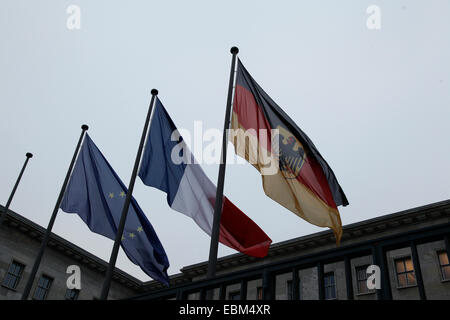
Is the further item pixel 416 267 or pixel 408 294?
pixel 408 294

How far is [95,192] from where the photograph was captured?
14727mm

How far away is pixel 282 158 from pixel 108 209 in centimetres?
639

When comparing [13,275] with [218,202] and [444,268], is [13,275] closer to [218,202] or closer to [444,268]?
[218,202]

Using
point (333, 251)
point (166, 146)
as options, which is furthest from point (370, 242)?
point (166, 146)

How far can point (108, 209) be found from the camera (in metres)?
14.4

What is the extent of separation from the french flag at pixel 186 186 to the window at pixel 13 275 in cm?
2509

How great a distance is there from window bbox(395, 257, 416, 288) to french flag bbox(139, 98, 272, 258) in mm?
20971

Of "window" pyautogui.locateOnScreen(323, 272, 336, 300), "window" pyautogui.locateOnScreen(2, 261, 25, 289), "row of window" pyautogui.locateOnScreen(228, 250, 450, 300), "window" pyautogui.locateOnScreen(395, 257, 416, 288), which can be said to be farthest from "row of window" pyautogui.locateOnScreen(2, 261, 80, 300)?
"window" pyautogui.locateOnScreen(395, 257, 416, 288)

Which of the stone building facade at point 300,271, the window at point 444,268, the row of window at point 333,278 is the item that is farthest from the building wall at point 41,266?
the window at point 444,268

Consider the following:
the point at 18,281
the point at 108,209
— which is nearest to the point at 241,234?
the point at 108,209

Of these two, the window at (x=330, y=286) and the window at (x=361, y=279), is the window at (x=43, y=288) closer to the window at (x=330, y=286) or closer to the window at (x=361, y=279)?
the window at (x=330, y=286)

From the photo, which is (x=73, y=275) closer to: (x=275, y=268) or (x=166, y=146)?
(x=166, y=146)

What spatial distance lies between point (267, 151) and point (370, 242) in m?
6.52
